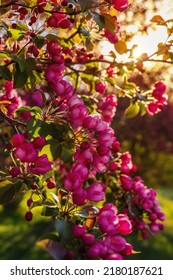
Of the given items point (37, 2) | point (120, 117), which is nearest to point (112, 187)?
point (37, 2)

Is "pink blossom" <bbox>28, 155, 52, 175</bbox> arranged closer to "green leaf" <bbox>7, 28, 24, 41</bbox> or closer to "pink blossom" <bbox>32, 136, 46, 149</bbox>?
"pink blossom" <bbox>32, 136, 46, 149</bbox>

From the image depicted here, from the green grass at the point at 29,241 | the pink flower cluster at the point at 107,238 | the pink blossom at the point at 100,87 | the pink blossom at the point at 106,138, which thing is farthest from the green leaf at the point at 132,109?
the green grass at the point at 29,241

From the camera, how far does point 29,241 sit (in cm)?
762

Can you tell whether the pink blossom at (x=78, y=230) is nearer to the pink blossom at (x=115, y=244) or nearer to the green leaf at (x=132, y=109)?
the pink blossom at (x=115, y=244)

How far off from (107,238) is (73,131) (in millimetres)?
580

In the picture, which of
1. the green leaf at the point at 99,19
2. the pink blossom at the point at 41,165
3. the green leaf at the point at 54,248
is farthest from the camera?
the green leaf at the point at 99,19

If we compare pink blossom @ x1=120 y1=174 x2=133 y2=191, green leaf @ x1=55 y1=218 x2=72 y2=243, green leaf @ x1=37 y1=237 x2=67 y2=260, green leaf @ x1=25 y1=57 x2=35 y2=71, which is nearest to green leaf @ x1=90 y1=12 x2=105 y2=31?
green leaf @ x1=25 y1=57 x2=35 y2=71

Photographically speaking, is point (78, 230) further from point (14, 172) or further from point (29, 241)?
point (29, 241)

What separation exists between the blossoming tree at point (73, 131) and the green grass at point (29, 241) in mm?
3459

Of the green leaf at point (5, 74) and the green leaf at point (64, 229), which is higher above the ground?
the green leaf at point (5, 74)

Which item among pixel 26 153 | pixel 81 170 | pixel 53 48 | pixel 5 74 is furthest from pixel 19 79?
pixel 81 170

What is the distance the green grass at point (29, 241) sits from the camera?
7031 mm

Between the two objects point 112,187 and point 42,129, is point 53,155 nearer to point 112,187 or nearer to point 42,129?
point 42,129

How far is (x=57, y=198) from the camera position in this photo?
7.25ft
